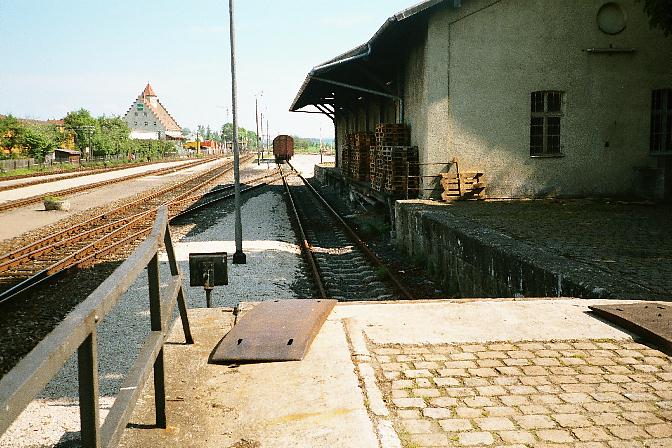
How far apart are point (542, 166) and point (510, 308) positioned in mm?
10045

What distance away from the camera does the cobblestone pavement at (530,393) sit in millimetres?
2771

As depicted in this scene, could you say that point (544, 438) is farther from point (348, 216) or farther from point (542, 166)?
point (348, 216)

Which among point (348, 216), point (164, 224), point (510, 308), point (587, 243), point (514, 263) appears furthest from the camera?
point (348, 216)

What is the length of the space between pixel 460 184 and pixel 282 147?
136ft

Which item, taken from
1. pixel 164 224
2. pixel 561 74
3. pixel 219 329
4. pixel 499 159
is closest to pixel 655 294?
pixel 219 329

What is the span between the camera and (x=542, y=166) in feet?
46.1

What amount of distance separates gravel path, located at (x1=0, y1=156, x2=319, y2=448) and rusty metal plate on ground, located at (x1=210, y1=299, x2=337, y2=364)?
0.48 meters

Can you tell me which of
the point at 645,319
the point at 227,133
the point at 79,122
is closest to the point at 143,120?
the point at 227,133

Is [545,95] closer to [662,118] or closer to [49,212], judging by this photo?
[662,118]

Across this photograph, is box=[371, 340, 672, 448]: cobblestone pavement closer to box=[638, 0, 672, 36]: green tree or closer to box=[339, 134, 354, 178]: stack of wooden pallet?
box=[638, 0, 672, 36]: green tree

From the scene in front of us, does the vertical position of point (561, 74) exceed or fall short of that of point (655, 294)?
it exceeds it

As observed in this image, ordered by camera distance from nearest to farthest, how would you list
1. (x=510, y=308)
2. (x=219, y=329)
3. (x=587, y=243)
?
(x=219, y=329), (x=510, y=308), (x=587, y=243)

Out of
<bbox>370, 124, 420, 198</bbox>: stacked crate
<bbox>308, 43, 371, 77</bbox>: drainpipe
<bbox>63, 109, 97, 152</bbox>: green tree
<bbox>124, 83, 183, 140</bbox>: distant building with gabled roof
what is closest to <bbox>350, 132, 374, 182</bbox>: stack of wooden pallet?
<bbox>308, 43, 371, 77</bbox>: drainpipe

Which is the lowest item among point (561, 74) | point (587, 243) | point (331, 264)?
point (331, 264)
